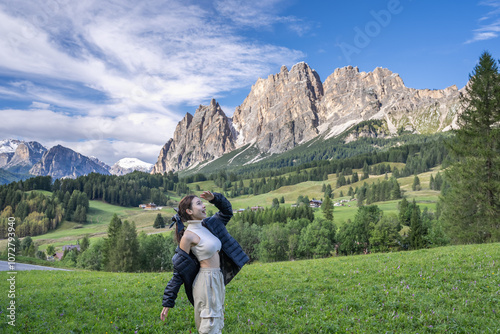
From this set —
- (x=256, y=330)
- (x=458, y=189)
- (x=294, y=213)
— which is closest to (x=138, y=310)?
(x=256, y=330)

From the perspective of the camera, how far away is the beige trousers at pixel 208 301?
6.65 m

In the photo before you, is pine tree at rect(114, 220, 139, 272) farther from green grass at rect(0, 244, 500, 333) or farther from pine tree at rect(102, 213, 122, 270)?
green grass at rect(0, 244, 500, 333)

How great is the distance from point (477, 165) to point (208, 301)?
34.8 metres

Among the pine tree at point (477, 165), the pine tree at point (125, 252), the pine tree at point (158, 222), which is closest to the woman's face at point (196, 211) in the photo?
the pine tree at point (477, 165)

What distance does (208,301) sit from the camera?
6.64 meters

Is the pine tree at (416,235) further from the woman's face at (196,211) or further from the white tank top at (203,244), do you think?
the woman's face at (196,211)

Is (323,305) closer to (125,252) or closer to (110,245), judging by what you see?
(125,252)

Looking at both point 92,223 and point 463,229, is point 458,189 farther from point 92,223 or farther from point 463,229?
point 92,223

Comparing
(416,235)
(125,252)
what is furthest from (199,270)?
(416,235)

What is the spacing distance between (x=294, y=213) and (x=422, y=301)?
115 m

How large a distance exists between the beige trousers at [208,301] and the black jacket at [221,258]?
0.80 feet

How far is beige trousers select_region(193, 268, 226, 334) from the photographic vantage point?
262 inches

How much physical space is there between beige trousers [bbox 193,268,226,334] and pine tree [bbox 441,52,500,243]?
110ft

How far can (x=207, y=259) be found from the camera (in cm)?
696
